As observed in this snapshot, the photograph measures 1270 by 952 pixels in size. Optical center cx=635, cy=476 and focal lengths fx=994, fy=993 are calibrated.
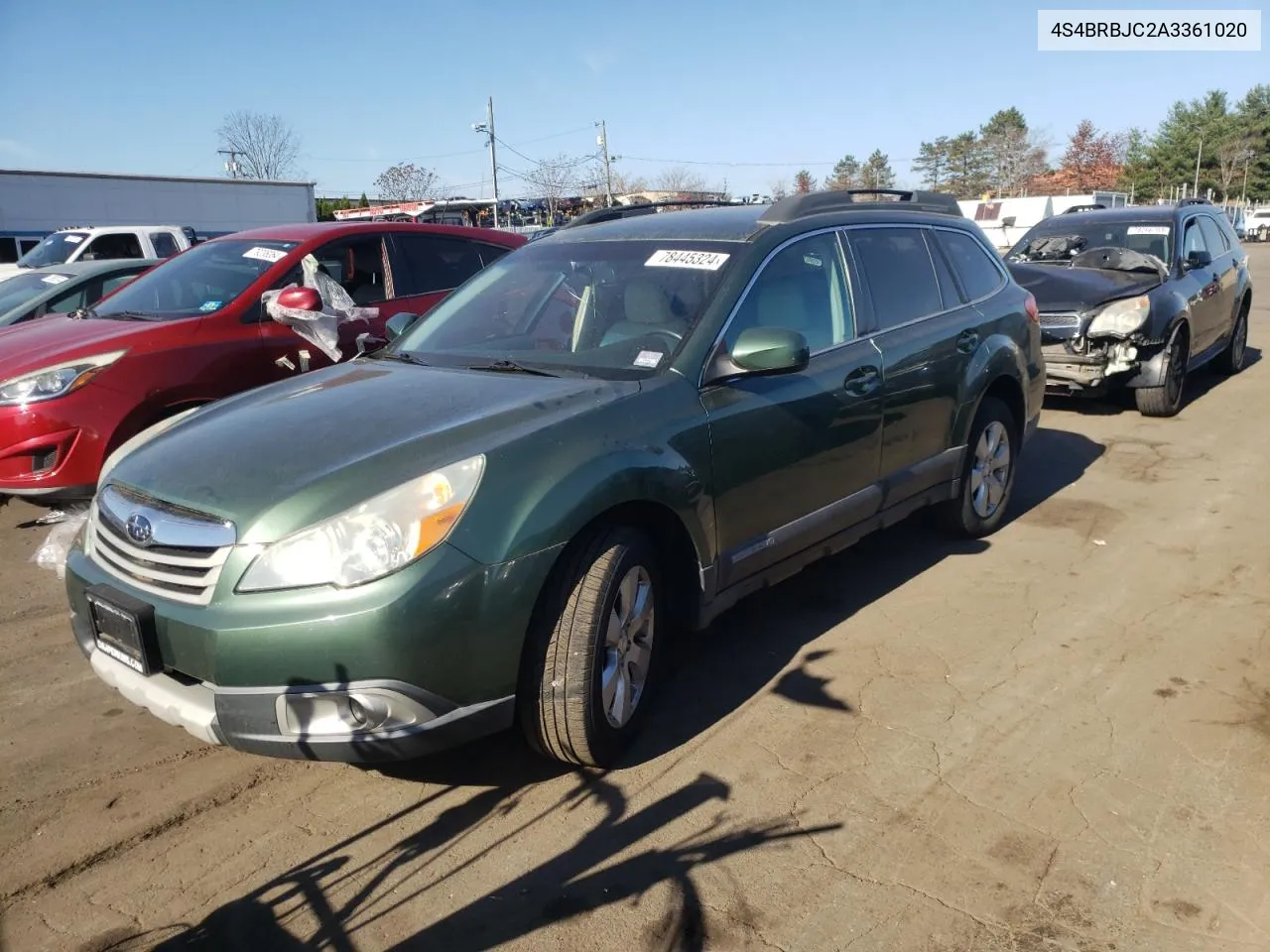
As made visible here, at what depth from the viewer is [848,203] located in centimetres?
472

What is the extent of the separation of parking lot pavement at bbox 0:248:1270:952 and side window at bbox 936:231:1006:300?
1.74m

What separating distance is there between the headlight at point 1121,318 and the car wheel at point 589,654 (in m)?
6.31

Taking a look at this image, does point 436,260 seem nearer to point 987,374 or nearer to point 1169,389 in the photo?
point 987,374

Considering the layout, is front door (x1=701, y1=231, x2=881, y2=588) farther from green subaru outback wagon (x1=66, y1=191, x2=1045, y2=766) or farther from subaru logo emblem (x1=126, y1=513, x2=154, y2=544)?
subaru logo emblem (x1=126, y1=513, x2=154, y2=544)

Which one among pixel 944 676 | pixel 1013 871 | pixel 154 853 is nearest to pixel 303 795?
pixel 154 853

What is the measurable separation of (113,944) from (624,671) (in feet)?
5.22

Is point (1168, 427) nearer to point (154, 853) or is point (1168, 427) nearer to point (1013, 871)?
point (1013, 871)

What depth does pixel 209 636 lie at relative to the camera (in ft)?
8.87

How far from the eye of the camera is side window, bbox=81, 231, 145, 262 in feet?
46.0

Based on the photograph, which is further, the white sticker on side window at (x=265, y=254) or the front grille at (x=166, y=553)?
the white sticker on side window at (x=265, y=254)

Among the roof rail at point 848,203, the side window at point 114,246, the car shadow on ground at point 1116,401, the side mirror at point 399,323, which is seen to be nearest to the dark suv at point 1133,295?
the car shadow on ground at point 1116,401

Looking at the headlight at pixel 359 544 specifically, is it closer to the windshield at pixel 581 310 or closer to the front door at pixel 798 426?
the windshield at pixel 581 310

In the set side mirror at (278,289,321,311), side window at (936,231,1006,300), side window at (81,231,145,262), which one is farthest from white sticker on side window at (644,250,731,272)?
side window at (81,231,145,262)

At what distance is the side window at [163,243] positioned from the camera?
1448cm
